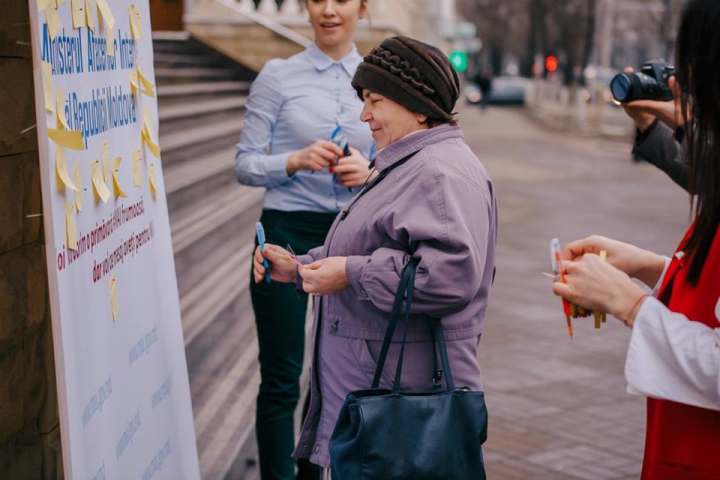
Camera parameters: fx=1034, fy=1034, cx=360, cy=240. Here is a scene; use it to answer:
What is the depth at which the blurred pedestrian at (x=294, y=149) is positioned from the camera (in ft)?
12.7

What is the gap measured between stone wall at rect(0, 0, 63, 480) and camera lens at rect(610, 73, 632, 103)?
1615mm

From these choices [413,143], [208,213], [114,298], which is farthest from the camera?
[208,213]

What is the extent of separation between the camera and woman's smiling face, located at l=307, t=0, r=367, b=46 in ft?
12.6

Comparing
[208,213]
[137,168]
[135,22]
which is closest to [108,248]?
A: [137,168]

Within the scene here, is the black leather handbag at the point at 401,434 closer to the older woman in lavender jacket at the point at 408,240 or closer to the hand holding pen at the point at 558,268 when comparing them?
the older woman in lavender jacket at the point at 408,240

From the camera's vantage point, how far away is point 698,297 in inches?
80.6

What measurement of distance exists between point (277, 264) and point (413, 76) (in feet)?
2.33

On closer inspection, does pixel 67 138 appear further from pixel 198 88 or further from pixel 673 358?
pixel 198 88

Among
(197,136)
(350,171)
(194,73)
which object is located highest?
(350,171)

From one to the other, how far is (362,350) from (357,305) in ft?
0.42

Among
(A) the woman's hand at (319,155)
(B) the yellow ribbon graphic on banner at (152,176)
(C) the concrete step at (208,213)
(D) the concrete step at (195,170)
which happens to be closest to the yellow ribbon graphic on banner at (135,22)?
(B) the yellow ribbon graphic on banner at (152,176)

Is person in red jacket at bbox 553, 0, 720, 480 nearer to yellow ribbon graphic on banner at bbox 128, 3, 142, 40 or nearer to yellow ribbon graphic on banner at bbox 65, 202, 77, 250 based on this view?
yellow ribbon graphic on banner at bbox 65, 202, 77, 250

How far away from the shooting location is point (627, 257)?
2561mm

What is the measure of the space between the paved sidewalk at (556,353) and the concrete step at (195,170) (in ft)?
9.34
